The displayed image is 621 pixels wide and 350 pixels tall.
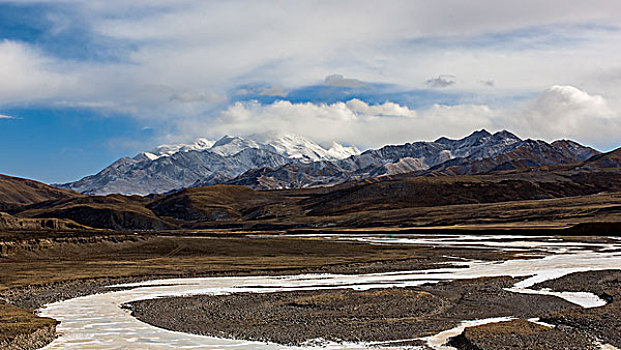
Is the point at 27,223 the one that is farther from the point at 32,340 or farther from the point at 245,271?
the point at 32,340

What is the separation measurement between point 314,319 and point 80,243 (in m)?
54.6

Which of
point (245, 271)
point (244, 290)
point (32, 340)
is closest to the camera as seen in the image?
point (32, 340)

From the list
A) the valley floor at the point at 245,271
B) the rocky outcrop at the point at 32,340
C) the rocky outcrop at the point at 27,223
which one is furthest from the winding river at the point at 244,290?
the rocky outcrop at the point at 27,223

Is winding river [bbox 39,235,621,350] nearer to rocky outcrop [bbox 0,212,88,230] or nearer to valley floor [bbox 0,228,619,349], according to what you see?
valley floor [bbox 0,228,619,349]

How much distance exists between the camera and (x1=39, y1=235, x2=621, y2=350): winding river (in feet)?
102

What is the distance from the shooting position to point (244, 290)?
4884 cm

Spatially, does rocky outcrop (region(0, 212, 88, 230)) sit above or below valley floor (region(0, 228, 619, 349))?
above

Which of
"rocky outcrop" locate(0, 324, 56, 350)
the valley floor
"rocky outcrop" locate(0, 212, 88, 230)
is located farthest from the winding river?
"rocky outcrop" locate(0, 212, 88, 230)

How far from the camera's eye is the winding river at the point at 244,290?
31.1 meters

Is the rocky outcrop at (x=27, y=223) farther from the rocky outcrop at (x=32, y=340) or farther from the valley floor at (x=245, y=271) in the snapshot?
the rocky outcrop at (x=32, y=340)

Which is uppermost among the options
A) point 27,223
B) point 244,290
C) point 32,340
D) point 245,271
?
point 27,223

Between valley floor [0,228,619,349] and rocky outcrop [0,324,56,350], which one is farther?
valley floor [0,228,619,349]

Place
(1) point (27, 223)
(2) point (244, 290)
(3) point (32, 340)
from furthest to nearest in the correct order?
1. (1) point (27, 223)
2. (2) point (244, 290)
3. (3) point (32, 340)

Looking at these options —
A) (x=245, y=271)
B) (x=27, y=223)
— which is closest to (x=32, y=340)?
(x=245, y=271)
